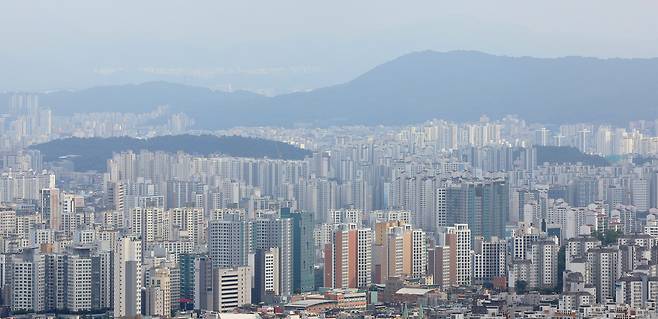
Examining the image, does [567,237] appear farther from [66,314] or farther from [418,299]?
[66,314]

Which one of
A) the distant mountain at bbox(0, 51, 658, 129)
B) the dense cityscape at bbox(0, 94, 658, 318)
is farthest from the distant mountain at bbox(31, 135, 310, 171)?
the distant mountain at bbox(0, 51, 658, 129)

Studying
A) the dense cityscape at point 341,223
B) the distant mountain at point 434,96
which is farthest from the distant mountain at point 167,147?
the distant mountain at point 434,96

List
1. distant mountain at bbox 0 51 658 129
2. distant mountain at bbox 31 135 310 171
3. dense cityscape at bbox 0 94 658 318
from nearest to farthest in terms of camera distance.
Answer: dense cityscape at bbox 0 94 658 318 < distant mountain at bbox 0 51 658 129 < distant mountain at bbox 31 135 310 171

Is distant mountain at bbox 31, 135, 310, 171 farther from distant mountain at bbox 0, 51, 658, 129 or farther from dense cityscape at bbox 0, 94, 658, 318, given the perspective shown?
distant mountain at bbox 0, 51, 658, 129

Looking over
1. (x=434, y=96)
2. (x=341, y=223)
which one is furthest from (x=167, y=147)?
(x=341, y=223)

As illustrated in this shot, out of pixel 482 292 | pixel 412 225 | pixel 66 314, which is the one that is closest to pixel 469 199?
pixel 412 225

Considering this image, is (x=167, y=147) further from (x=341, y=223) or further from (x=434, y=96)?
(x=341, y=223)

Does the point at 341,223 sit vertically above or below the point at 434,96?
below
